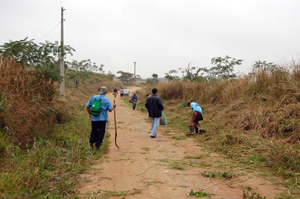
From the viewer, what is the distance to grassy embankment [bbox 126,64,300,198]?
4648 mm

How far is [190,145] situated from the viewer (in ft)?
23.4

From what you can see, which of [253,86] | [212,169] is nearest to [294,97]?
[253,86]

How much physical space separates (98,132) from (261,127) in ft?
17.2

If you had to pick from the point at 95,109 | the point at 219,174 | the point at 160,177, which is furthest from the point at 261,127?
the point at 95,109

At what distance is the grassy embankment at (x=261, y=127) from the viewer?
465cm

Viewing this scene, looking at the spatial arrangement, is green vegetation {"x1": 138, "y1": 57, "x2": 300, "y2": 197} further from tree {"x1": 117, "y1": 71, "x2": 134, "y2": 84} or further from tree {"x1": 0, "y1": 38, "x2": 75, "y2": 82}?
tree {"x1": 117, "y1": 71, "x2": 134, "y2": 84}

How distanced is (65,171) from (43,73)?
5.62 metres

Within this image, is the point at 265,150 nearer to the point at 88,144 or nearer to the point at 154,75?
the point at 88,144

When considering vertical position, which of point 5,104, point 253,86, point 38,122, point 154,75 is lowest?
point 38,122

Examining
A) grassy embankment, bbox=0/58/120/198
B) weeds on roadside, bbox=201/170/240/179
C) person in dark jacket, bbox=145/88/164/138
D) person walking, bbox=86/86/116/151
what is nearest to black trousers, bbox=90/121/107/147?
person walking, bbox=86/86/116/151

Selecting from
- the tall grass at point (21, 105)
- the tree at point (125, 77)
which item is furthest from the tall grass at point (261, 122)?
the tree at point (125, 77)

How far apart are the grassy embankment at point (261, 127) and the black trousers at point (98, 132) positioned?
10.4ft

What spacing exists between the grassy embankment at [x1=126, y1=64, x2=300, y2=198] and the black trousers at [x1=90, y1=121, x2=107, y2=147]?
3.18m

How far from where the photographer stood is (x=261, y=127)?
7.18 metres
